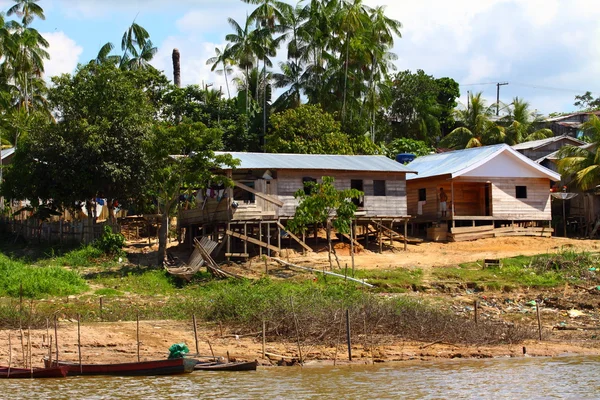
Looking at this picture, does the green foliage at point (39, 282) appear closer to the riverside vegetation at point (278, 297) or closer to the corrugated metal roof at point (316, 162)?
the riverside vegetation at point (278, 297)

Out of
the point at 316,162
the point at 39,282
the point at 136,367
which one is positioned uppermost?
the point at 316,162

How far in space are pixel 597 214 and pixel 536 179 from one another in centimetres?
318

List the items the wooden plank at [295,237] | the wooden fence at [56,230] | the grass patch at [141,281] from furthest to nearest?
1. the wooden fence at [56,230]
2. the wooden plank at [295,237]
3. the grass patch at [141,281]

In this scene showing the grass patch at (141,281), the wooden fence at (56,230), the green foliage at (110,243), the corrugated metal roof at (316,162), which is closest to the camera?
the grass patch at (141,281)

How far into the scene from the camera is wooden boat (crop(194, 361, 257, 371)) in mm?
16719

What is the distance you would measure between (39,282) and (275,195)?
10.3 meters

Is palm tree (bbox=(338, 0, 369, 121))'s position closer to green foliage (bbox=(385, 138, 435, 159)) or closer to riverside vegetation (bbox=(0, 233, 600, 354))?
green foliage (bbox=(385, 138, 435, 159))

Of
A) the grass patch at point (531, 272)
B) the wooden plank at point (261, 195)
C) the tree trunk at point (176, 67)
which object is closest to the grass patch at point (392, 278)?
the grass patch at point (531, 272)

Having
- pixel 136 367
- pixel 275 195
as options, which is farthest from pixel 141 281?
pixel 136 367

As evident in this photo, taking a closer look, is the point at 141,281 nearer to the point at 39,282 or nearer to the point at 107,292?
the point at 107,292

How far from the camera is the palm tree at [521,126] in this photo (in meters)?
50.7

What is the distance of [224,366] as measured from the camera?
54.9 ft

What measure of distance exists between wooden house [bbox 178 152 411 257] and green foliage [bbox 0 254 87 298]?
5882 mm

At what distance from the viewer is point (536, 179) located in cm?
3834
